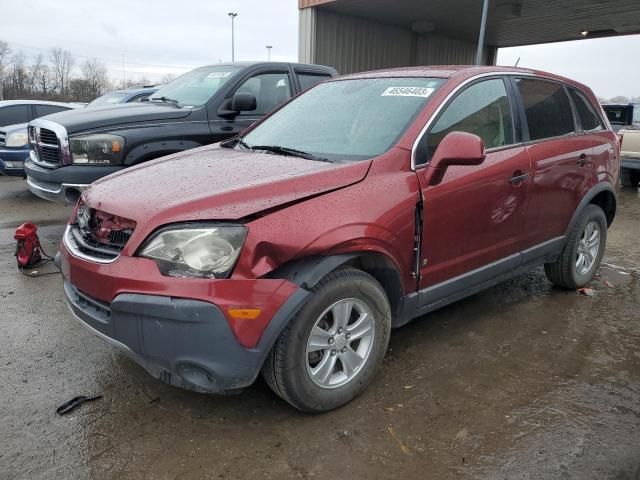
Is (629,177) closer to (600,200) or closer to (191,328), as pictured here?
(600,200)

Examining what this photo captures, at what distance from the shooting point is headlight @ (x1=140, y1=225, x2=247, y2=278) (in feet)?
7.52

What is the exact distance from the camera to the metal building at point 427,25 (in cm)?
1691

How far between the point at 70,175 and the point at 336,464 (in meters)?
3.99

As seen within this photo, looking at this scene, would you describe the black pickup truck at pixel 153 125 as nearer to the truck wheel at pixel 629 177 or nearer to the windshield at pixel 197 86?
the windshield at pixel 197 86

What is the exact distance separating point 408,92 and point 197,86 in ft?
11.7

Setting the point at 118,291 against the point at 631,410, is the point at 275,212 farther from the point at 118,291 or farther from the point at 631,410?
the point at 631,410

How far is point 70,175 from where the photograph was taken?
16.5 feet

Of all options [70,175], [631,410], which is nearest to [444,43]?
[70,175]

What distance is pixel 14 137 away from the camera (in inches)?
336

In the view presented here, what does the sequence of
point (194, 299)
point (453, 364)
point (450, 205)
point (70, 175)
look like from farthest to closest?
point (70, 175) < point (453, 364) < point (450, 205) < point (194, 299)

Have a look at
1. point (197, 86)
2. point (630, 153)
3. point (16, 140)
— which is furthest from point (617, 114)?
point (16, 140)

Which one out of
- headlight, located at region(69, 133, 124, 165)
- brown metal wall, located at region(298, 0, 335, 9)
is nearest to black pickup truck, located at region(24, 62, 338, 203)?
headlight, located at region(69, 133, 124, 165)

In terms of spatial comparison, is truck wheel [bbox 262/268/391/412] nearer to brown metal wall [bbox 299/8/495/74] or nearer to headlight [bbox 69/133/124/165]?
headlight [bbox 69/133/124/165]

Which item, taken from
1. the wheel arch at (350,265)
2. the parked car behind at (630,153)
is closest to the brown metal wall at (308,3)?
the parked car behind at (630,153)
